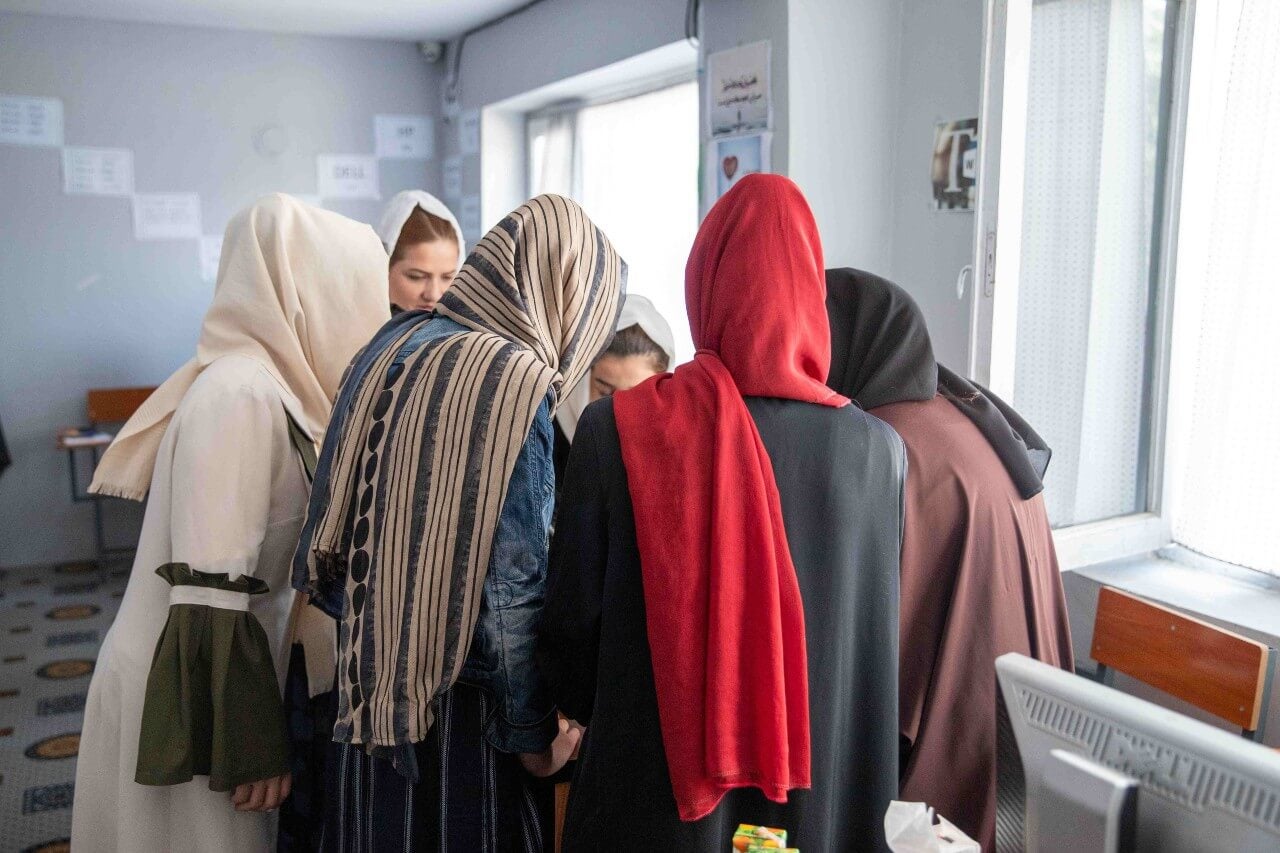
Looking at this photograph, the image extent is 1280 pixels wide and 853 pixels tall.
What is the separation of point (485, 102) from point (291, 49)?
42.9 inches

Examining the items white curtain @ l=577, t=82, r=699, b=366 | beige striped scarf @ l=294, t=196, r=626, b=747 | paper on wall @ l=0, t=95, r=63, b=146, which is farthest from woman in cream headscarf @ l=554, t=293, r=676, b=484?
paper on wall @ l=0, t=95, r=63, b=146

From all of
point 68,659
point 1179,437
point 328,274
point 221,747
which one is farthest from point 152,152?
point 1179,437

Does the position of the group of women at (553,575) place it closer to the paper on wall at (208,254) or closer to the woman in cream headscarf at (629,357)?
the woman in cream headscarf at (629,357)

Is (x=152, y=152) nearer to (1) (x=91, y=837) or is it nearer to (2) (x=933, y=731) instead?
(1) (x=91, y=837)

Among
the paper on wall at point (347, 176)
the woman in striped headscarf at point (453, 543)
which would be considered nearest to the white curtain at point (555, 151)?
the paper on wall at point (347, 176)

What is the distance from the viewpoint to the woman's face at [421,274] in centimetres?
220

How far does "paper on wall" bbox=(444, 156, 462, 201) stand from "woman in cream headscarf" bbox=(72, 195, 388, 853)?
375 centimetres

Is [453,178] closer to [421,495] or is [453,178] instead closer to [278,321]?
[278,321]

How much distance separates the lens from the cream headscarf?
1.51 metres

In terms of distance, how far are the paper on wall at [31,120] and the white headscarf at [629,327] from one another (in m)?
3.68

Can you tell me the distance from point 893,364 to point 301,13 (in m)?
4.02

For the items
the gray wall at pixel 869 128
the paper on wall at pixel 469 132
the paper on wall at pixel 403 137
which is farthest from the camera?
the paper on wall at pixel 403 137

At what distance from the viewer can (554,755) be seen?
130 cm

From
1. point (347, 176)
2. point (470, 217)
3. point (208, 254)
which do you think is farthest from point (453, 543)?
point (347, 176)
